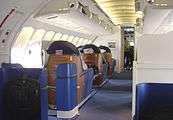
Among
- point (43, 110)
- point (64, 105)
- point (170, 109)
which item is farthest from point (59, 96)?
point (170, 109)

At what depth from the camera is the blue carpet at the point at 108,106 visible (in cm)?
757

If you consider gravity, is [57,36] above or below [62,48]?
above

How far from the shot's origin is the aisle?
7.57 meters

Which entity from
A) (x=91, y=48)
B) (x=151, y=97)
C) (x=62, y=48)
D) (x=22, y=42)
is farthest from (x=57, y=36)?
(x=151, y=97)

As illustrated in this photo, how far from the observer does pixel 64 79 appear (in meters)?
7.14

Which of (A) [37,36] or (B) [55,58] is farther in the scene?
(A) [37,36]

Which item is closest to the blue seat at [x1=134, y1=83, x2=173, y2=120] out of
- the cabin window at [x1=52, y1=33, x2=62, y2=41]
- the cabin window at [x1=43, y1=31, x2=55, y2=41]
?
the cabin window at [x1=43, y1=31, x2=55, y2=41]

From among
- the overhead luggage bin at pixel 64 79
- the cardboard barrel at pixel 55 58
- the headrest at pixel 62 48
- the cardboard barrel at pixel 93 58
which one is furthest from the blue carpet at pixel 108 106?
the headrest at pixel 62 48

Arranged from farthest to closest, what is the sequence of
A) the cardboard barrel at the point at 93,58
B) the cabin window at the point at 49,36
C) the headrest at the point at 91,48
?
the cabin window at the point at 49,36, the headrest at the point at 91,48, the cardboard barrel at the point at 93,58

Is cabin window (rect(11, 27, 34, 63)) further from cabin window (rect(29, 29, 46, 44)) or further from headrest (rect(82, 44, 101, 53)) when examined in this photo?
headrest (rect(82, 44, 101, 53))

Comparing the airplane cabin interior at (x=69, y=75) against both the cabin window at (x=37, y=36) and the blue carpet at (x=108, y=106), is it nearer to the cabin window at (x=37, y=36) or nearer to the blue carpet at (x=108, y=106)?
the blue carpet at (x=108, y=106)

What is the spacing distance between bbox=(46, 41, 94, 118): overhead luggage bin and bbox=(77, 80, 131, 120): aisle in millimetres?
399

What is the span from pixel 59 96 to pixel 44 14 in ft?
8.10

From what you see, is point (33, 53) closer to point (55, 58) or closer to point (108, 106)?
point (108, 106)
